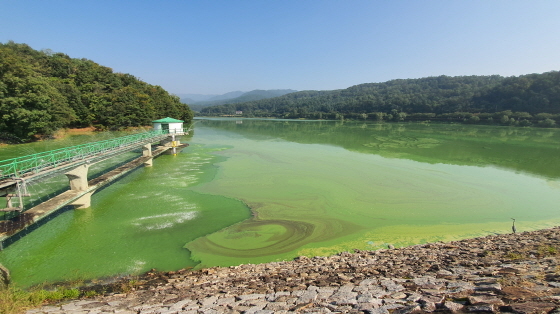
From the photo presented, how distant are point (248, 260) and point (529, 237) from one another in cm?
810

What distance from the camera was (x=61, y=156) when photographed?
16500 mm

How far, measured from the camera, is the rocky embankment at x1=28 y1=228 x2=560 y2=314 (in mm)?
3314

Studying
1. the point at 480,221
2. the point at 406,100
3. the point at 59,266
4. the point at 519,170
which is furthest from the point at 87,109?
the point at 406,100

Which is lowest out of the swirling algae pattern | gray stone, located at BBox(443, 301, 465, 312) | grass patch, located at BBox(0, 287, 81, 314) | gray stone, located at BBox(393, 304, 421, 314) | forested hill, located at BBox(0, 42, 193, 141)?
the swirling algae pattern

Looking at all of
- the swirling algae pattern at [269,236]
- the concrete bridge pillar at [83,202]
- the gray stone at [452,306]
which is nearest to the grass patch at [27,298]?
the swirling algae pattern at [269,236]

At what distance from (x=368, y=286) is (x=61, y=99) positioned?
121 feet

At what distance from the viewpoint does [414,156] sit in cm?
2391

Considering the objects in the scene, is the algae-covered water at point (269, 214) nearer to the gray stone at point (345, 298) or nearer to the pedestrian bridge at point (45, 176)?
the pedestrian bridge at point (45, 176)

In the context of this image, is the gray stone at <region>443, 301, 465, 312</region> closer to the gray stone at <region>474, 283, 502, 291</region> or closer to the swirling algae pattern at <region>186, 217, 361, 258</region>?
the gray stone at <region>474, 283, 502, 291</region>

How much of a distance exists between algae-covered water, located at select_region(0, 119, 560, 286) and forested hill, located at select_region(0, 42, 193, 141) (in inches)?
252

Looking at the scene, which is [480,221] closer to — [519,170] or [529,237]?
[529,237]

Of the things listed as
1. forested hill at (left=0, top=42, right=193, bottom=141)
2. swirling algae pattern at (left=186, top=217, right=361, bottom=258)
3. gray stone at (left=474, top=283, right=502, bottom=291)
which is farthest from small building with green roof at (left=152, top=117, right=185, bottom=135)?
gray stone at (left=474, top=283, right=502, bottom=291)

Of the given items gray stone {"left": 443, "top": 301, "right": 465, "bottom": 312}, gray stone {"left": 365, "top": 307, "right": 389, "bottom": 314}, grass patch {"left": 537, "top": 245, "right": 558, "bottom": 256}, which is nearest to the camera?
gray stone {"left": 443, "top": 301, "right": 465, "bottom": 312}

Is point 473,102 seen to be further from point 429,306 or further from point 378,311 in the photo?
point 378,311
